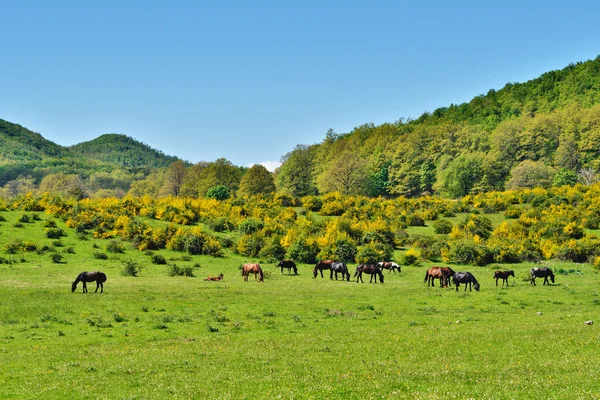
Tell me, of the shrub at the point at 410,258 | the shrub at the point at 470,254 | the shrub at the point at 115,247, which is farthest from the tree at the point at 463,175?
the shrub at the point at 115,247

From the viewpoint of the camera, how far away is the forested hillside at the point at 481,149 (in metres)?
115

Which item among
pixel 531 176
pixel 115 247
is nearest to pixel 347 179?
pixel 531 176

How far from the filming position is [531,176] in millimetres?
112250

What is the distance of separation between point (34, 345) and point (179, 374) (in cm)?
888

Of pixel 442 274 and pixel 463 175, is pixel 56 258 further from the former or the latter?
pixel 463 175

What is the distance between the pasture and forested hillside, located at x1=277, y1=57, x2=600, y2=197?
7955 centimetres

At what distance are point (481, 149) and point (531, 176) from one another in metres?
23.7

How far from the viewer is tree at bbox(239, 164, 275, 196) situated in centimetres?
11931

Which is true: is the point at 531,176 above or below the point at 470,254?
above

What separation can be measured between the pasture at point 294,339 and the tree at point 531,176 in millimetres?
75616

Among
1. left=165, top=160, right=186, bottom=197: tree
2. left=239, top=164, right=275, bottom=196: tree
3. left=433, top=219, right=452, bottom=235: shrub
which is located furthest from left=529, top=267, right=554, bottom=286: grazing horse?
left=165, top=160, right=186, bottom=197: tree

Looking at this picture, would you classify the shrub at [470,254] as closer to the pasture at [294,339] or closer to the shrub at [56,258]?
the pasture at [294,339]

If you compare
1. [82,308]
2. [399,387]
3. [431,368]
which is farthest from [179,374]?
[82,308]

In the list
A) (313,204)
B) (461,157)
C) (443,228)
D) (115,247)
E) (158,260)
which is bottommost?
(158,260)
